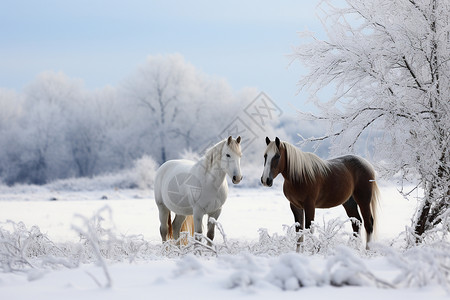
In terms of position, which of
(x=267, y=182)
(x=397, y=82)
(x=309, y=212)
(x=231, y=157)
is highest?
(x=397, y=82)

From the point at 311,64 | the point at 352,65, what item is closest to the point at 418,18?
the point at 352,65

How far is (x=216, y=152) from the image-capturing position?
20.7ft

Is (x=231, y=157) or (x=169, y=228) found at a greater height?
(x=231, y=157)

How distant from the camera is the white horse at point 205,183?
20.0 ft

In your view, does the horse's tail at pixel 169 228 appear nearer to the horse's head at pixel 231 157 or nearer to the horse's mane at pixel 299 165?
the horse's head at pixel 231 157

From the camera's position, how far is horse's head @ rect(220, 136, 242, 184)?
19.7ft

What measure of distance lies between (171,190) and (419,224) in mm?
Answer: 3796

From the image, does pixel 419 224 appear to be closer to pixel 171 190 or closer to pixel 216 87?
pixel 171 190

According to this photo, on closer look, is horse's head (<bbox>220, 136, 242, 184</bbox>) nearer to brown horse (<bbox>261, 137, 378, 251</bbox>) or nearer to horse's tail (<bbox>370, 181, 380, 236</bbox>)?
brown horse (<bbox>261, 137, 378, 251</bbox>)

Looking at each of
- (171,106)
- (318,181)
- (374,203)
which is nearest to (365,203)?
(374,203)

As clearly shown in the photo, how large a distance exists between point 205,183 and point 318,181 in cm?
151

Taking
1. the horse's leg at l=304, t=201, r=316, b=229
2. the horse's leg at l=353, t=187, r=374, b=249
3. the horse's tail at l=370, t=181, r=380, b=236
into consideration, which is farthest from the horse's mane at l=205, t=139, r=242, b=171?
the horse's tail at l=370, t=181, r=380, b=236

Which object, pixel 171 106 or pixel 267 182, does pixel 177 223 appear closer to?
pixel 267 182

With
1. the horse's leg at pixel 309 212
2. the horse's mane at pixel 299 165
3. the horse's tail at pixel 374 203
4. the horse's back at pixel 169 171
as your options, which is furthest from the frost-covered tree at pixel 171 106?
the horse's leg at pixel 309 212
